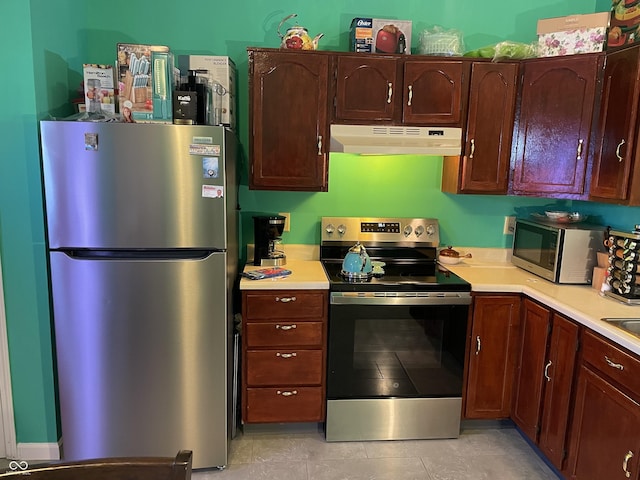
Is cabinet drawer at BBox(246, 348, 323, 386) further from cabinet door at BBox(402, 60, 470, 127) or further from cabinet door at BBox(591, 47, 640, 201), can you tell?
cabinet door at BBox(591, 47, 640, 201)

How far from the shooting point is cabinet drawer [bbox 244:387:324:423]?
258 cm

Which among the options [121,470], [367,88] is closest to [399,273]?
[367,88]

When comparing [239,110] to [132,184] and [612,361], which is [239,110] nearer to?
[132,184]

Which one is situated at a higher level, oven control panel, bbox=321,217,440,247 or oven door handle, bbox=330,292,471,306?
oven control panel, bbox=321,217,440,247

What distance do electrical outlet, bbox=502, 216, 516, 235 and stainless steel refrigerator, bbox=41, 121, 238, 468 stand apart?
1.88 metres

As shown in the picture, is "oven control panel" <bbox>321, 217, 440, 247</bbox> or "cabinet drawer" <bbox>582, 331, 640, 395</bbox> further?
"oven control panel" <bbox>321, 217, 440, 247</bbox>

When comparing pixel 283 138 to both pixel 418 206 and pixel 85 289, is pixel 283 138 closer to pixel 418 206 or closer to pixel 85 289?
pixel 418 206

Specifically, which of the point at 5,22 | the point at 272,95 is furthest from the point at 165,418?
the point at 5,22

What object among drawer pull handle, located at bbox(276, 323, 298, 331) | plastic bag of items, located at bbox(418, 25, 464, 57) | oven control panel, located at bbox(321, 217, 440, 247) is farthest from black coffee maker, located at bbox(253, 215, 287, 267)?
plastic bag of items, located at bbox(418, 25, 464, 57)

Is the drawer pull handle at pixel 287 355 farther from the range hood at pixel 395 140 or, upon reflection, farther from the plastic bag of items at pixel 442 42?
the plastic bag of items at pixel 442 42

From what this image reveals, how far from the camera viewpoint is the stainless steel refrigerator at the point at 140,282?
2059mm

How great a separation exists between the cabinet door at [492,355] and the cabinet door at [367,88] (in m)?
1.19

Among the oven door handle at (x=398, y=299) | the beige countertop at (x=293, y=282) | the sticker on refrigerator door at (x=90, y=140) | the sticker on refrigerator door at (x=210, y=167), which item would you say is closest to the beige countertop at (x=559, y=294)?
the oven door handle at (x=398, y=299)

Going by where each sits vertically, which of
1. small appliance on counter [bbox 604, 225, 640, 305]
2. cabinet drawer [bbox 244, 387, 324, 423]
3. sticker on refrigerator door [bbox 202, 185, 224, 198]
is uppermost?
sticker on refrigerator door [bbox 202, 185, 224, 198]
